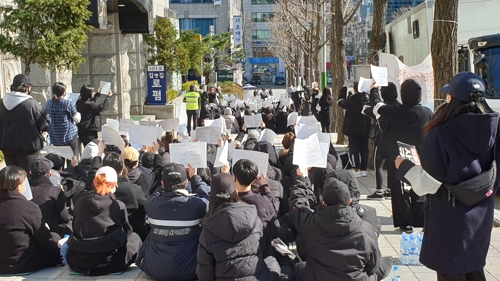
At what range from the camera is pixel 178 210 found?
5559mm

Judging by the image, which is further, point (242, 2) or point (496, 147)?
point (242, 2)

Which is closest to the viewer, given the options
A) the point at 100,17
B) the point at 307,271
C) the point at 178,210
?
the point at 307,271

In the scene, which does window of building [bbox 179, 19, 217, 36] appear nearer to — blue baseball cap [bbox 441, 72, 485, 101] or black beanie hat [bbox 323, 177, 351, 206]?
black beanie hat [bbox 323, 177, 351, 206]

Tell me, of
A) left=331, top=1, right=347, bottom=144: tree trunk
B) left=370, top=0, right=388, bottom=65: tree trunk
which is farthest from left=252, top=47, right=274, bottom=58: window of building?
left=370, top=0, right=388, bottom=65: tree trunk

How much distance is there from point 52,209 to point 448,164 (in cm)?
416

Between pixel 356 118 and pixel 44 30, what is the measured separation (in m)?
5.52

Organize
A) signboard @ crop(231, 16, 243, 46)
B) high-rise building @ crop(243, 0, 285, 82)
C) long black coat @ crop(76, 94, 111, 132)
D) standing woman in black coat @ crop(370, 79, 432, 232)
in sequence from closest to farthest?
standing woman in black coat @ crop(370, 79, 432, 232), long black coat @ crop(76, 94, 111, 132), signboard @ crop(231, 16, 243, 46), high-rise building @ crop(243, 0, 285, 82)

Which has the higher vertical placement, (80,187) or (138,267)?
(80,187)

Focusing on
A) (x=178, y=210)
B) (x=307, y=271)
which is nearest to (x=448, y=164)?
(x=307, y=271)

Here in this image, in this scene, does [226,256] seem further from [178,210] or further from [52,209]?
[52,209]

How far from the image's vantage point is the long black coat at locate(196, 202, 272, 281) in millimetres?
4766

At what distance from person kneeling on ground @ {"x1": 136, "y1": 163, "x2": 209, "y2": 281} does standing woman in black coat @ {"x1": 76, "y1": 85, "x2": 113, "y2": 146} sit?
17.8 ft

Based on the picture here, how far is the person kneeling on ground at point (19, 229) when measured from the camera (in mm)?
5738

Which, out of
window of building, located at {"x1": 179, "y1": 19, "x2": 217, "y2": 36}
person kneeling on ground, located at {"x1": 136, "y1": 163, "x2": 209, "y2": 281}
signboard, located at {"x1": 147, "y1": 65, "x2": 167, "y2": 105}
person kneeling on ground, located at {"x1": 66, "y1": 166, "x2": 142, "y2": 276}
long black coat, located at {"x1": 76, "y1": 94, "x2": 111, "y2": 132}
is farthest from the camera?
window of building, located at {"x1": 179, "y1": 19, "x2": 217, "y2": 36}
